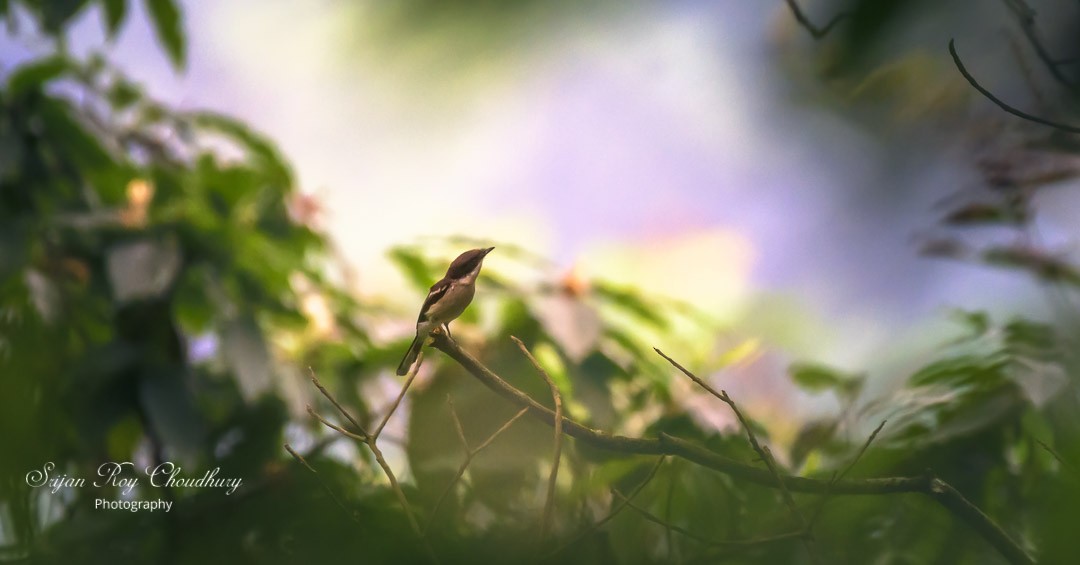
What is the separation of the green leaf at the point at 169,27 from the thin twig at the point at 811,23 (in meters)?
1.34

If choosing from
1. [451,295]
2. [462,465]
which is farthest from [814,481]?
[451,295]

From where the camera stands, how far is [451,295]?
79cm

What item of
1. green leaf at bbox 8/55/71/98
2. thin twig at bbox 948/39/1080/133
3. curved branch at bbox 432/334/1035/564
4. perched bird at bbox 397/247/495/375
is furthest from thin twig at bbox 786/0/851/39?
green leaf at bbox 8/55/71/98

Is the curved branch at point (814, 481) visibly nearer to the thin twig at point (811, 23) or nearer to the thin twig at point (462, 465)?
the thin twig at point (462, 465)

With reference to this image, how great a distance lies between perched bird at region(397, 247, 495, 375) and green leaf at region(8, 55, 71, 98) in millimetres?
1108

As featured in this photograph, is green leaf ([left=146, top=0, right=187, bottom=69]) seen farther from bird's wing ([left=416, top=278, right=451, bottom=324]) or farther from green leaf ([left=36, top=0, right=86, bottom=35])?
bird's wing ([left=416, top=278, right=451, bottom=324])

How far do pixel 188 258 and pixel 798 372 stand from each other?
1009 mm

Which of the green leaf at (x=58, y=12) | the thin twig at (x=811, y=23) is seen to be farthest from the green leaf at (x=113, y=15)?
the thin twig at (x=811, y=23)

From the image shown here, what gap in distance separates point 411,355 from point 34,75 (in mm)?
1059

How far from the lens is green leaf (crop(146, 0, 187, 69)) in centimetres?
151

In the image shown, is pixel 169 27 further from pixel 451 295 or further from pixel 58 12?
pixel 451 295

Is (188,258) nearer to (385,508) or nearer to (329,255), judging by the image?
(329,255)

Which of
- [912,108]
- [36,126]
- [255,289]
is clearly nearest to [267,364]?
[255,289]

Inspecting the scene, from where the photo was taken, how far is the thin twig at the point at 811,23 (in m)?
0.34
